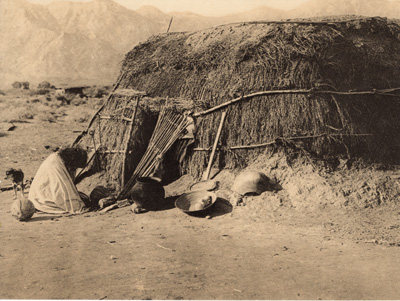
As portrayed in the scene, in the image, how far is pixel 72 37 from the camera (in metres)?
47.8

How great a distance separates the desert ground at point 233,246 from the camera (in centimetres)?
484

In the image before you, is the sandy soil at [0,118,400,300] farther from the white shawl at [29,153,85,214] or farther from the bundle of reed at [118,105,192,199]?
the bundle of reed at [118,105,192,199]

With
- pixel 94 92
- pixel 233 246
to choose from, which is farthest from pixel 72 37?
pixel 233 246

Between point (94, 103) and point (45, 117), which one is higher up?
point (94, 103)

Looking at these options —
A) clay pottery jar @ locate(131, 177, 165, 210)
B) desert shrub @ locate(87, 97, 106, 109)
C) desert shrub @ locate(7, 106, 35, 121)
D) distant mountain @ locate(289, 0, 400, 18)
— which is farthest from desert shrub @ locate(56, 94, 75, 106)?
clay pottery jar @ locate(131, 177, 165, 210)

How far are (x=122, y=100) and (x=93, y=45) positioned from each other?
42.2m

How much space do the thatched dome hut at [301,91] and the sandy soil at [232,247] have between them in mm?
495

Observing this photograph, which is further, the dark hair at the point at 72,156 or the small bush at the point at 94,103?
the small bush at the point at 94,103

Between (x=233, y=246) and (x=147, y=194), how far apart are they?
2.17 m

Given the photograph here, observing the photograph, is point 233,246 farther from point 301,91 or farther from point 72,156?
point 72,156

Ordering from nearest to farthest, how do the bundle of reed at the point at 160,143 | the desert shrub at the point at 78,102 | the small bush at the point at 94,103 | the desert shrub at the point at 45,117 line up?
the bundle of reed at the point at 160,143, the desert shrub at the point at 45,117, the small bush at the point at 94,103, the desert shrub at the point at 78,102

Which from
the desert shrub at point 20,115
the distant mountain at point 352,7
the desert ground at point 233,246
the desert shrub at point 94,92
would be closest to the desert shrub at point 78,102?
the desert shrub at point 94,92

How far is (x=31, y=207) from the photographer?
7.30 meters

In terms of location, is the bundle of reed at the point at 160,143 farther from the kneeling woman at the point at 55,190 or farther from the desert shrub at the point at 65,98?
the desert shrub at the point at 65,98
